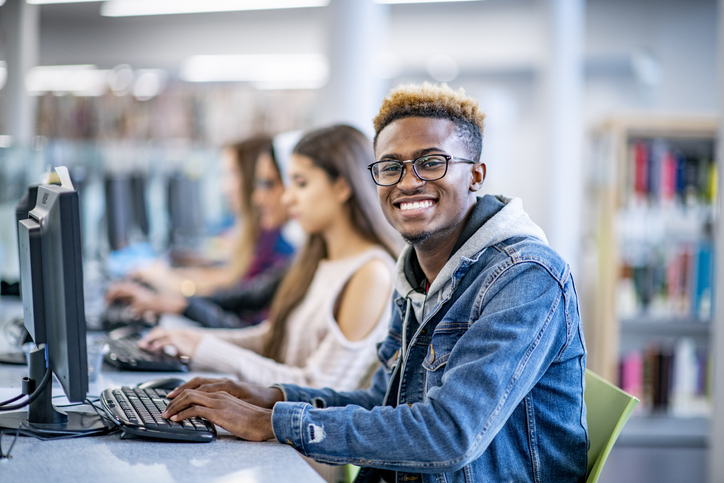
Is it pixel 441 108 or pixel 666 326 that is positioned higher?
pixel 441 108

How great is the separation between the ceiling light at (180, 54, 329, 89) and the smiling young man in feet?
19.2

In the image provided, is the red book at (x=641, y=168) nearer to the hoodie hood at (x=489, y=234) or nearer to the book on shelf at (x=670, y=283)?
the book on shelf at (x=670, y=283)

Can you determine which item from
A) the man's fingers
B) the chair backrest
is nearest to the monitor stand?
the man's fingers

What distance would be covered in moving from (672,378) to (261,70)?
5.32m

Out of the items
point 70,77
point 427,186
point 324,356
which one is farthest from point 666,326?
point 70,77

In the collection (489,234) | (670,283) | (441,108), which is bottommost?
(670,283)

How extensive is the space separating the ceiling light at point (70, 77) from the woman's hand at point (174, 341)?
6.14 m

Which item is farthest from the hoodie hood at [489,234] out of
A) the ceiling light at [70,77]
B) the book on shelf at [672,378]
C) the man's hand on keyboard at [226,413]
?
the ceiling light at [70,77]

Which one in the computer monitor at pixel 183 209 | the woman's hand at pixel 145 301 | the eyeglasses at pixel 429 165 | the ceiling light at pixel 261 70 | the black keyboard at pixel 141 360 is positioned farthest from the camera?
the ceiling light at pixel 261 70

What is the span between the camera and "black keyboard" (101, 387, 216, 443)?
1.18m

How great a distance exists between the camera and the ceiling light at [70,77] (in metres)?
7.49

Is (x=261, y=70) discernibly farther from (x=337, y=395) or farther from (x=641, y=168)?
(x=337, y=395)

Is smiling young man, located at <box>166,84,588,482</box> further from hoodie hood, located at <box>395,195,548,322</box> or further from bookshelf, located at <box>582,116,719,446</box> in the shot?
bookshelf, located at <box>582,116,719,446</box>

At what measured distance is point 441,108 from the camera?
132cm
